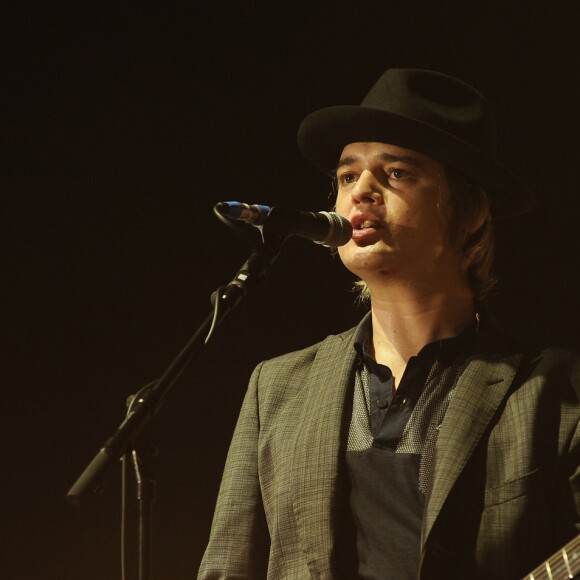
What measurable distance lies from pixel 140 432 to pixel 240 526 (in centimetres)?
86

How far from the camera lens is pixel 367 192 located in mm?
2369

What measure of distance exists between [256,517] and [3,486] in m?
1.23

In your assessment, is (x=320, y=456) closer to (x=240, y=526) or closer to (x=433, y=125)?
(x=240, y=526)

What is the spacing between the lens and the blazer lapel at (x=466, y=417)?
82.8 inches

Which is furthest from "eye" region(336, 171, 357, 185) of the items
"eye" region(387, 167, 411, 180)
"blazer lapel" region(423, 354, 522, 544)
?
"blazer lapel" region(423, 354, 522, 544)

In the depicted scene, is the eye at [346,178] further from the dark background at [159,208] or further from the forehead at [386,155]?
the dark background at [159,208]

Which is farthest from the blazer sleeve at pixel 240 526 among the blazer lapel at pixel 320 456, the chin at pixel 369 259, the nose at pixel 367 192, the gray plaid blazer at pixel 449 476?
the nose at pixel 367 192

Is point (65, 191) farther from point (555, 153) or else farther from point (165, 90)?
point (555, 153)

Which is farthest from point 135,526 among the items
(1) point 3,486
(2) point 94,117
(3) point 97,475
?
(3) point 97,475

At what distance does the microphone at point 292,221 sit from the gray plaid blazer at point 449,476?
57cm

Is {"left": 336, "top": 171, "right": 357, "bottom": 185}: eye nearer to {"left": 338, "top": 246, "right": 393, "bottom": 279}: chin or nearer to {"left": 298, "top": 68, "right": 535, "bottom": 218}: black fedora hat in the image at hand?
{"left": 298, "top": 68, "right": 535, "bottom": 218}: black fedora hat

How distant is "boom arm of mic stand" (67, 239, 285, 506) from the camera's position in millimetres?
1602

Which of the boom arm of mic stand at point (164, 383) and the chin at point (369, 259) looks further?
the chin at point (369, 259)

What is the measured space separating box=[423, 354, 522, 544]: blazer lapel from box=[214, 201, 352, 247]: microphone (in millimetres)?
546
